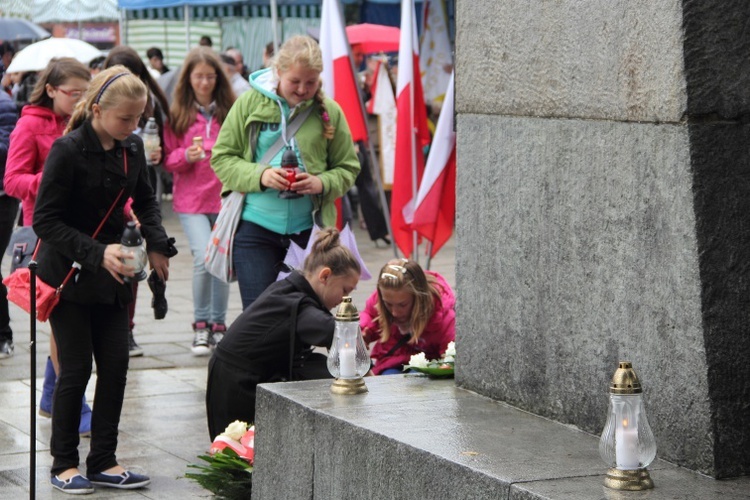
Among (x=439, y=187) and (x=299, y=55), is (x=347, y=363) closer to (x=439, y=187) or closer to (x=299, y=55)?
(x=299, y=55)

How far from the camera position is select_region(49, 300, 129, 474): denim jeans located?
5535 mm

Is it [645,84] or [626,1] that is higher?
[626,1]

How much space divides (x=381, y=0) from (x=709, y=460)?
16.8 m

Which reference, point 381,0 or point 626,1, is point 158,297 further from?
point 381,0

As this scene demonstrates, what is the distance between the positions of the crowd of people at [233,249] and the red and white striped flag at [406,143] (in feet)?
9.24

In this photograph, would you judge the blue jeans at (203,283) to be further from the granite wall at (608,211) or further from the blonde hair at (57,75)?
the granite wall at (608,211)

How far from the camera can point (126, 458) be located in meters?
6.04

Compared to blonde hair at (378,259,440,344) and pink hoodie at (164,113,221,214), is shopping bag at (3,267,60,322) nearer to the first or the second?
blonde hair at (378,259,440,344)

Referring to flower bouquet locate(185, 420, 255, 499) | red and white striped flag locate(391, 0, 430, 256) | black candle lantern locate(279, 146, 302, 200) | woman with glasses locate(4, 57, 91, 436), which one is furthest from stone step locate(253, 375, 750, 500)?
red and white striped flag locate(391, 0, 430, 256)

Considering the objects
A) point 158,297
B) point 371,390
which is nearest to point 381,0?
point 158,297

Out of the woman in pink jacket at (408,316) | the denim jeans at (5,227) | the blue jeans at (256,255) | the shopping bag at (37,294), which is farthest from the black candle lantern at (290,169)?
the denim jeans at (5,227)

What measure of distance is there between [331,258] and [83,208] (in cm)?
103

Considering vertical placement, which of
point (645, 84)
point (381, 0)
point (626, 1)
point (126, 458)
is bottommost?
point (126, 458)

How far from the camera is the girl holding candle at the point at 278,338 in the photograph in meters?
→ 5.39
